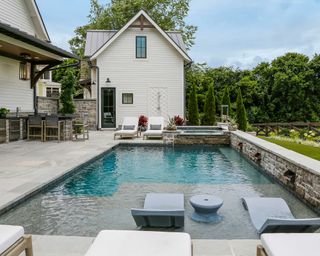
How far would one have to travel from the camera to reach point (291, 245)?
8.42 feet

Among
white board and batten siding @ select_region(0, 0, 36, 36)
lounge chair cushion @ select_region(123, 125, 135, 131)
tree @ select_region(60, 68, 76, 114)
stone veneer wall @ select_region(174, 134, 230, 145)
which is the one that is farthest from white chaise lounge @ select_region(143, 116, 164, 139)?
white board and batten siding @ select_region(0, 0, 36, 36)

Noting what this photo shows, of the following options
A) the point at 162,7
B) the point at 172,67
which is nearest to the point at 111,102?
the point at 172,67

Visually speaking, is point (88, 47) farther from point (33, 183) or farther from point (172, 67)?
point (33, 183)

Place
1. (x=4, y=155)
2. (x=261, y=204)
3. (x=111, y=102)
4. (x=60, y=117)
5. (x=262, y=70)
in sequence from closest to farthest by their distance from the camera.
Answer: (x=261, y=204) < (x=4, y=155) < (x=60, y=117) < (x=111, y=102) < (x=262, y=70)

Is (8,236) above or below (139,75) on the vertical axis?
below

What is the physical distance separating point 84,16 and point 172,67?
1482cm

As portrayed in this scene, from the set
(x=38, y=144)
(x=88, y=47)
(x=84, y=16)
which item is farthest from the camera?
(x=84, y=16)

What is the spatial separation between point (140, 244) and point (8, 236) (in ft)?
3.29

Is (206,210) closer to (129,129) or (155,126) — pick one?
(155,126)

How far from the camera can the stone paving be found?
3537 millimetres

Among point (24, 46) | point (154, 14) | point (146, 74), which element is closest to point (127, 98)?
point (146, 74)

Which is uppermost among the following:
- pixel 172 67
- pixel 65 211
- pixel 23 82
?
pixel 172 67

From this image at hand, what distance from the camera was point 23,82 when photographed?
47.8ft

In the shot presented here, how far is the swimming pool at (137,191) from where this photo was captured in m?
4.61
